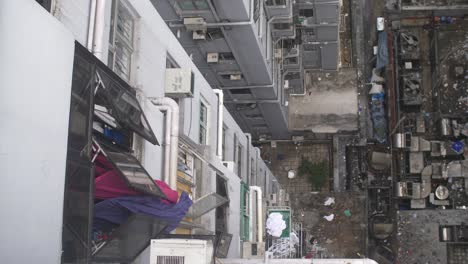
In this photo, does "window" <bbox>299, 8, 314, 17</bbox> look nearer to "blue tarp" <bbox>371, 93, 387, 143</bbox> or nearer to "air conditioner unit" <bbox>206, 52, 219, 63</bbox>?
"air conditioner unit" <bbox>206, 52, 219, 63</bbox>

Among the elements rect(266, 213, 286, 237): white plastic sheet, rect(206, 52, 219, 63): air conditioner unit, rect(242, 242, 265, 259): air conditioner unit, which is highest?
rect(206, 52, 219, 63): air conditioner unit

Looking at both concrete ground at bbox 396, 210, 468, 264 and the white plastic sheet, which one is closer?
the white plastic sheet

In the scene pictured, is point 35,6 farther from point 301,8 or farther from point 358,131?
point 358,131

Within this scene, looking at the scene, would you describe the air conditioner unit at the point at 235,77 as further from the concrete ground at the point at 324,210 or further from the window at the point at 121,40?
the window at the point at 121,40

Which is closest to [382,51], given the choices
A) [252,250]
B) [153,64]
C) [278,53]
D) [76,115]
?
[278,53]

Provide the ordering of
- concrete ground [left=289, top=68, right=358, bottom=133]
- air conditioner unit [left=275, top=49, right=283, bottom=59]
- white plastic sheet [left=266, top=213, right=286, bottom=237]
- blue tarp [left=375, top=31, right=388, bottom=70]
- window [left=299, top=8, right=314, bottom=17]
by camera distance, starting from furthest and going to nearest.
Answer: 1. blue tarp [left=375, top=31, right=388, bottom=70]
2. concrete ground [left=289, top=68, right=358, bottom=133]
3. air conditioner unit [left=275, top=49, right=283, bottom=59]
4. window [left=299, top=8, right=314, bottom=17]
5. white plastic sheet [left=266, top=213, right=286, bottom=237]

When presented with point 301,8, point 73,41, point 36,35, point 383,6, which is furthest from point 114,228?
point 383,6

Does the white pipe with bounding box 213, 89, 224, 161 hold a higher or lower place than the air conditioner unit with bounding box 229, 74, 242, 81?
lower

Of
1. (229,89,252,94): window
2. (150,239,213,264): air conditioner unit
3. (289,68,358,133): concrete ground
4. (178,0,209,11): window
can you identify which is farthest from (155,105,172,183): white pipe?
(289,68,358,133): concrete ground
